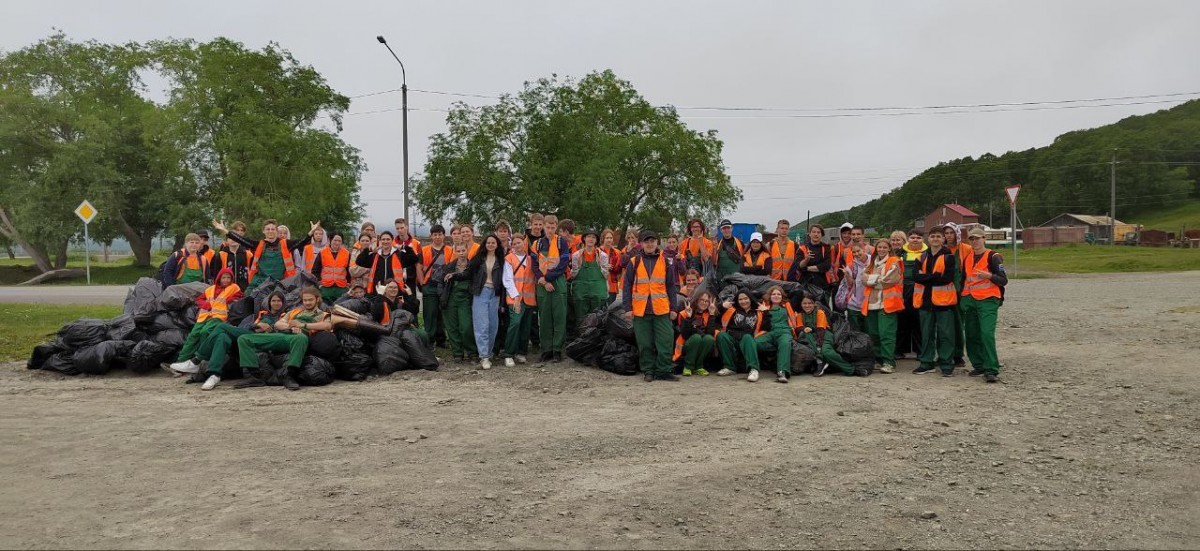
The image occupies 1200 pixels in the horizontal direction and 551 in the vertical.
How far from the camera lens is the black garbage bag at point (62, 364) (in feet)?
27.9

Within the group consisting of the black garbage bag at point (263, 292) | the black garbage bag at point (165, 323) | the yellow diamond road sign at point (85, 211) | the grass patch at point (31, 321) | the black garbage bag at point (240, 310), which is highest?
the yellow diamond road sign at point (85, 211)

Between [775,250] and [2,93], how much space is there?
115 feet

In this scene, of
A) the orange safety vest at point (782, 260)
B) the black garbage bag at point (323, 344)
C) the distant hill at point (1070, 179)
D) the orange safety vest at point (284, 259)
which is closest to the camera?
the black garbage bag at point (323, 344)

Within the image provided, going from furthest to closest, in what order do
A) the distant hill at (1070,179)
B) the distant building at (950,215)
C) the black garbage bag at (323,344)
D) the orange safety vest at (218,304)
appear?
the distant hill at (1070,179) < the distant building at (950,215) < the orange safety vest at (218,304) < the black garbage bag at (323,344)

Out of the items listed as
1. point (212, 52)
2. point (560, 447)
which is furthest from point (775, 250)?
point (212, 52)

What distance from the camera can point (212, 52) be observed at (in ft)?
100

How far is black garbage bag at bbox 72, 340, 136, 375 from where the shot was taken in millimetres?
8391

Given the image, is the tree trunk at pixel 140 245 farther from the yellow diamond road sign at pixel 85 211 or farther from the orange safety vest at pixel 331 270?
the orange safety vest at pixel 331 270

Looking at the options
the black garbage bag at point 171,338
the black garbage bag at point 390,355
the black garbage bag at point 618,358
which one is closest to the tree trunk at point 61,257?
the black garbage bag at point 171,338

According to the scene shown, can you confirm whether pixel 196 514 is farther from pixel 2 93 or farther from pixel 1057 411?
pixel 2 93

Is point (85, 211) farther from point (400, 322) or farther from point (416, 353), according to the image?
point (416, 353)

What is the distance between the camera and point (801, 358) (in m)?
8.11

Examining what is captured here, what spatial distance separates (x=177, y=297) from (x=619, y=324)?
5401mm

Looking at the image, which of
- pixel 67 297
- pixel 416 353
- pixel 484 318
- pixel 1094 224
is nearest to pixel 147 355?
pixel 416 353
